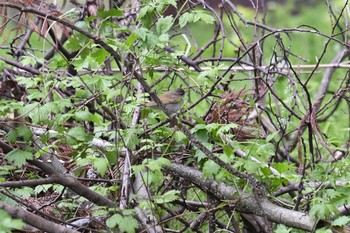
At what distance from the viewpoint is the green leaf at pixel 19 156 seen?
3.09 metres

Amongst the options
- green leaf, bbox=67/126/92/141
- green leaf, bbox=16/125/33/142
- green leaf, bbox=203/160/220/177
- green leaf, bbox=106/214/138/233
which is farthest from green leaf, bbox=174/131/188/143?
green leaf, bbox=16/125/33/142

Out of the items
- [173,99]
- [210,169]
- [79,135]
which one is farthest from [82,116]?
[173,99]

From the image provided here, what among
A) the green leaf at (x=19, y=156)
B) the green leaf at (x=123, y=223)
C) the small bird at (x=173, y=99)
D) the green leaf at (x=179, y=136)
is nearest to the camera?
the green leaf at (x=123, y=223)

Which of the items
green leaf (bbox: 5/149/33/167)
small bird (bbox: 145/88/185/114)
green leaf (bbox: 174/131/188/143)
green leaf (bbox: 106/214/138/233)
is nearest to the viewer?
green leaf (bbox: 106/214/138/233)

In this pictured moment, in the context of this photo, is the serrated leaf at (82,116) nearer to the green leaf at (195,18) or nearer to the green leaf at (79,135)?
the green leaf at (79,135)

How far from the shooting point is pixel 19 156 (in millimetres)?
3111

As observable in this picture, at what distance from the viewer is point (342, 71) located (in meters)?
7.64

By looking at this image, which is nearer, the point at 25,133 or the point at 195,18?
the point at 25,133

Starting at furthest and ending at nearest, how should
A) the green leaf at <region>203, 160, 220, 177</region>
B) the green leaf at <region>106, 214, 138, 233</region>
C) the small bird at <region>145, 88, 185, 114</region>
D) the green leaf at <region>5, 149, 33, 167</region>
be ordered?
the small bird at <region>145, 88, 185, 114</region>, the green leaf at <region>203, 160, 220, 177</region>, the green leaf at <region>5, 149, 33, 167</region>, the green leaf at <region>106, 214, 138, 233</region>

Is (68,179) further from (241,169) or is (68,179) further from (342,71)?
(342,71)

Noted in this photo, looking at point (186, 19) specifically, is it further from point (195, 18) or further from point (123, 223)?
point (123, 223)

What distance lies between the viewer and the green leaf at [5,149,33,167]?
10.2 ft

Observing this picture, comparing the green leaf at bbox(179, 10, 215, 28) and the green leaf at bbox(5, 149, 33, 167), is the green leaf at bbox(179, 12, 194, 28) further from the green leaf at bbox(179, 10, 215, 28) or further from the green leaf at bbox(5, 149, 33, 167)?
the green leaf at bbox(5, 149, 33, 167)

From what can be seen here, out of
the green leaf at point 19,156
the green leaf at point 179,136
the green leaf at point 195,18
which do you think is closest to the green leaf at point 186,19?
the green leaf at point 195,18
